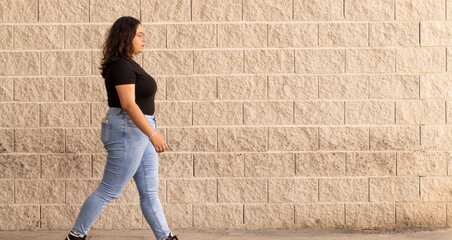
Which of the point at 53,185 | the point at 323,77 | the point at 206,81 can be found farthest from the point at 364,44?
the point at 53,185

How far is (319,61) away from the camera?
5520mm

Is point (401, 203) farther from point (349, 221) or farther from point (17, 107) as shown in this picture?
point (17, 107)

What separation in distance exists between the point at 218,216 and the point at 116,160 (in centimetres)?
164

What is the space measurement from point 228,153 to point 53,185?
1.58m

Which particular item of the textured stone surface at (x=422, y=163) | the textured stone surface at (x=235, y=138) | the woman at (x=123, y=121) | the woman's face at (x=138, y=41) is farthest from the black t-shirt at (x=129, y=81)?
the textured stone surface at (x=422, y=163)

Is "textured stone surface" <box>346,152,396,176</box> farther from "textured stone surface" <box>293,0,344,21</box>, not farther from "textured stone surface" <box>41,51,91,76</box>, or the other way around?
"textured stone surface" <box>41,51,91,76</box>

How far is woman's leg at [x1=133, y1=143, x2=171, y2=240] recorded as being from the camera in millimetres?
4340

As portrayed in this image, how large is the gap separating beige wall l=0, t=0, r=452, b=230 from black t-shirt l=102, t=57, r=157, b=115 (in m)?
1.29


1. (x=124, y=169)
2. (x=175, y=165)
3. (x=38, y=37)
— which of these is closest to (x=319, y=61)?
(x=175, y=165)

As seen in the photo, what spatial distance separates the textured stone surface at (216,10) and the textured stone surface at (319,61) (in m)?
0.65

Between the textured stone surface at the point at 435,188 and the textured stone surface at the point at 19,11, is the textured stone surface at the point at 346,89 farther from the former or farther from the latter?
the textured stone surface at the point at 19,11

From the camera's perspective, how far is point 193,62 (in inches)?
217

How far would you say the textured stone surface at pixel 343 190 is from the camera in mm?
5539

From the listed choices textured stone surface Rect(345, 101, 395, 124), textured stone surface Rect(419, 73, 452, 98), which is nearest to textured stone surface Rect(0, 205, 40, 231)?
textured stone surface Rect(345, 101, 395, 124)
